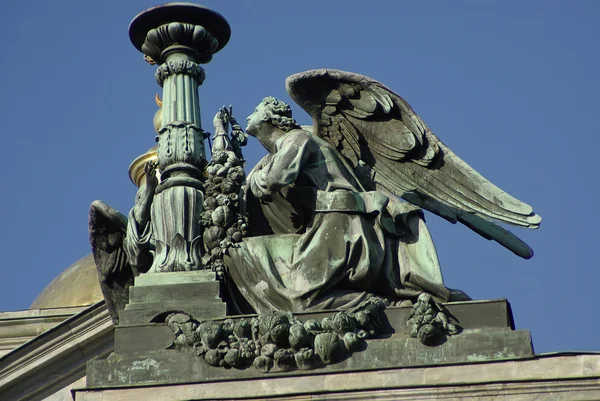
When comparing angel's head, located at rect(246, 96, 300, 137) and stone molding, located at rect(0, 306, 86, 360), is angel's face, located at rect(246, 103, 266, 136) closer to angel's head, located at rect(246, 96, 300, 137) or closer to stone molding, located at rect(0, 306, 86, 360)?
angel's head, located at rect(246, 96, 300, 137)

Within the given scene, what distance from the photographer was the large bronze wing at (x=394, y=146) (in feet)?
99.7

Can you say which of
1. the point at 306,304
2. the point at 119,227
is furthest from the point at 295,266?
the point at 119,227

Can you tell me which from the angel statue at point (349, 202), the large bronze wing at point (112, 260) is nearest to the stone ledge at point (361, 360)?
the angel statue at point (349, 202)

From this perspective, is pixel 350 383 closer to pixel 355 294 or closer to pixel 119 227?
pixel 355 294

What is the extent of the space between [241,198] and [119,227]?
65.4 inches

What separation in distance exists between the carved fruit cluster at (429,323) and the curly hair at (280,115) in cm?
318

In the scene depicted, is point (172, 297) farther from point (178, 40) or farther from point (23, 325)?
point (23, 325)

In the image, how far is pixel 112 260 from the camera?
31188 millimetres

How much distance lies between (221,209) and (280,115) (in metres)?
1.47

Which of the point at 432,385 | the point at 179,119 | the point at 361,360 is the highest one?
the point at 179,119

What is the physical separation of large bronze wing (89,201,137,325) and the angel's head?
1.96 metres

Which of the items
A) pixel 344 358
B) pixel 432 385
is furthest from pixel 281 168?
pixel 432 385

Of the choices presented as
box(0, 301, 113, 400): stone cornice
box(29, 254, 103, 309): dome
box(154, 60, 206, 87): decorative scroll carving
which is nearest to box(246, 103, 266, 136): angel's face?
box(154, 60, 206, 87): decorative scroll carving

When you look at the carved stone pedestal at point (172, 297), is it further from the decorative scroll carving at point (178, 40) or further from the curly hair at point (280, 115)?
the decorative scroll carving at point (178, 40)
